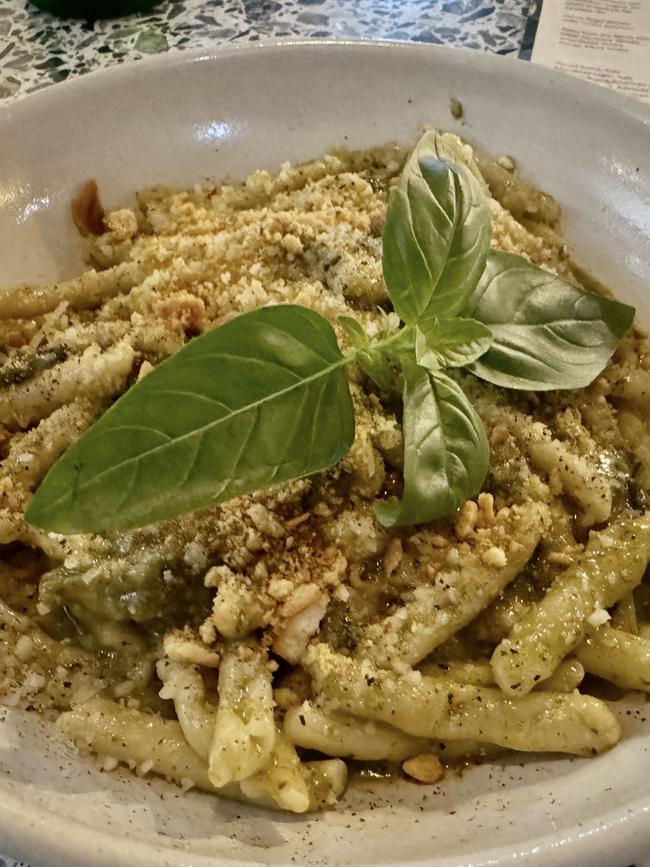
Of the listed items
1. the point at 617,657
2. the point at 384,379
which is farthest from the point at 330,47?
the point at 617,657

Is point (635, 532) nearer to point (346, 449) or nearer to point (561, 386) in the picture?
point (561, 386)

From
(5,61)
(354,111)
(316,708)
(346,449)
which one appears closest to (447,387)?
(346,449)

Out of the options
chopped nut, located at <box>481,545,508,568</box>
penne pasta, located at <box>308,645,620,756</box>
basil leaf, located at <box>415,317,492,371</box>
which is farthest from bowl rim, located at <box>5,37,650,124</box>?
penne pasta, located at <box>308,645,620,756</box>

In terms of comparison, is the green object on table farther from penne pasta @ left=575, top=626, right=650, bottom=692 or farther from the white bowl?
penne pasta @ left=575, top=626, right=650, bottom=692

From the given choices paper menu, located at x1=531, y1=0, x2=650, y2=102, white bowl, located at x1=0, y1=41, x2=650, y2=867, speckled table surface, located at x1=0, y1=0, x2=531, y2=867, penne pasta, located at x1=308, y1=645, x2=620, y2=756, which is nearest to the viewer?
penne pasta, located at x1=308, y1=645, x2=620, y2=756

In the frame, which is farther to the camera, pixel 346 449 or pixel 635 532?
pixel 635 532

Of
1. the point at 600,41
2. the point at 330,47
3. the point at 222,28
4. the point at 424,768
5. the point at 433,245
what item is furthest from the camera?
the point at 222,28

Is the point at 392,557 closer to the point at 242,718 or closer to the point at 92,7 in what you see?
the point at 242,718
